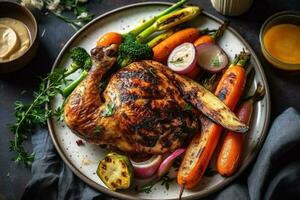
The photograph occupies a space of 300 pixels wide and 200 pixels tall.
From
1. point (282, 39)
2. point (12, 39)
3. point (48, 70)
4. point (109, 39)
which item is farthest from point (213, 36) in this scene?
point (12, 39)

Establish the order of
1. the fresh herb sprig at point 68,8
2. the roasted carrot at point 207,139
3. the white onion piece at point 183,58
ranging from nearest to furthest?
the roasted carrot at point 207,139, the white onion piece at point 183,58, the fresh herb sprig at point 68,8

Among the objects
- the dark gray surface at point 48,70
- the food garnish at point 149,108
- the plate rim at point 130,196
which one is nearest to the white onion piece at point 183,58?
the food garnish at point 149,108

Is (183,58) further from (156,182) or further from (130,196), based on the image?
(130,196)

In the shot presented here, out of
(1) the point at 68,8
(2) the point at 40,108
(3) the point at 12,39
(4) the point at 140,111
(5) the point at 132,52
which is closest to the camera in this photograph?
(4) the point at 140,111

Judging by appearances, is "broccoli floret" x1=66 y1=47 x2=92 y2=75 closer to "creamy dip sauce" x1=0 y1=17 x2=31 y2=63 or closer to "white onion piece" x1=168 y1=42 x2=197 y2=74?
"creamy dip sauce" x1=0 y1=17 x2=31 y2=63

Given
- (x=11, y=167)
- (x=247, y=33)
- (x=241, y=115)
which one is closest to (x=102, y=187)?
(x=11, y=167)

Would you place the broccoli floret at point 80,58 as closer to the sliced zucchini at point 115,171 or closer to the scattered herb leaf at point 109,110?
the scattered herb leaf at point 109,110
